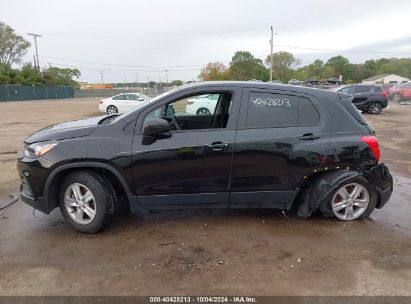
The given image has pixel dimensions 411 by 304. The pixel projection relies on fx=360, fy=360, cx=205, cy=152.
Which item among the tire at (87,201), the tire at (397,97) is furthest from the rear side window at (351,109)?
the tire at (397,97)

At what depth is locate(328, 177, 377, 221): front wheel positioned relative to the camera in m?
4.33

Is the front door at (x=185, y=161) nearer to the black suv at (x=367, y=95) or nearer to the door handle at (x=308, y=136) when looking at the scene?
the door handle at (x=308, y=136)

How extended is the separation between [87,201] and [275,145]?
7.30 ft

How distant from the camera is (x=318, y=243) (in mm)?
3891

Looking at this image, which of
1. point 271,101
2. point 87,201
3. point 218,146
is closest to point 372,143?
point 271,101

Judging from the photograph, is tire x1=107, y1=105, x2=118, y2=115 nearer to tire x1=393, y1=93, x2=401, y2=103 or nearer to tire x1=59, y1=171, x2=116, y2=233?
tire x1=59, y1=171, x2=116, y2=233

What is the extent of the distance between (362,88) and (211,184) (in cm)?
1773

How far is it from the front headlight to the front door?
3.05 feet

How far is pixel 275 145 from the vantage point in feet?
13.3

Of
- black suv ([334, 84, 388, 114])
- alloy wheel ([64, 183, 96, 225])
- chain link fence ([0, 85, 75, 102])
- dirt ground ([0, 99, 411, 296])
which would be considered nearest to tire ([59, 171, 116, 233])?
alloy wheel ([64, 183, 96, 225])

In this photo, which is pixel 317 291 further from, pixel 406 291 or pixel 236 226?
pixel 236 226

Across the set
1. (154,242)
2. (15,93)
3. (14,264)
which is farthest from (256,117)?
(15,93)

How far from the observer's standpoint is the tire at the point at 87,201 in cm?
402

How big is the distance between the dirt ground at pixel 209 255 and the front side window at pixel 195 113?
120 cm
